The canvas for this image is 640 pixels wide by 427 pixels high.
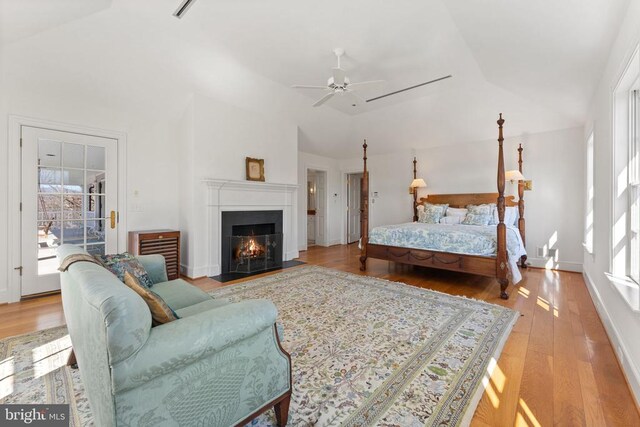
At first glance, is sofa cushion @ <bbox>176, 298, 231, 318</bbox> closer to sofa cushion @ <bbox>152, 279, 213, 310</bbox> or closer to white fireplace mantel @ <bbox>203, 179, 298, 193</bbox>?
sofa cushion @ <bbox>152, 279, 213, 310</bbox>

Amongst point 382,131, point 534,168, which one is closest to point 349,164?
point 382,131

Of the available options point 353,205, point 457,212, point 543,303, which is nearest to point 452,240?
point 543,303

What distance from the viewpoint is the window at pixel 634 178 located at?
2.08 meters

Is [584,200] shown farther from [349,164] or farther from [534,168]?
[349,164]

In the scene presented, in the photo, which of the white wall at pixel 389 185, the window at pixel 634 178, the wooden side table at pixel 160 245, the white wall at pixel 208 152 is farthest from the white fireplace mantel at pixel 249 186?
the window at pixel 634 178

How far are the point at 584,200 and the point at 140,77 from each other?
6.83 meters

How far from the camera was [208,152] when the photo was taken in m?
4.50

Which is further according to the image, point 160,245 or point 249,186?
point 249,186

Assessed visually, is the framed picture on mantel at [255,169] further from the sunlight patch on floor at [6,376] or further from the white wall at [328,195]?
the sunlight patch on floor at [6,376]

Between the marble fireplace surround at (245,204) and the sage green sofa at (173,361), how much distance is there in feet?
10.3

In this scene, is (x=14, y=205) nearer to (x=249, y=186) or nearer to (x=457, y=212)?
(x=249, y=186)

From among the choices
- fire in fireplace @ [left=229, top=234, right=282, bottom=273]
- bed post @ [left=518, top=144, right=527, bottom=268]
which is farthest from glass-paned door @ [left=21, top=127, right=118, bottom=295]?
bed post @ [left=518, top=144, right=527, bottom=268]

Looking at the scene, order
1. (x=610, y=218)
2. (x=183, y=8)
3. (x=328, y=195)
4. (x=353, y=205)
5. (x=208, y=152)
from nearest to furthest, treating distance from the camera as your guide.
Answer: (x=610, y=218) < (x=183, y=8) < (x=208, y=152) < (x=328, y=195) < (x=353, y=205)

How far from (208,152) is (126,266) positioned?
2.71 m
